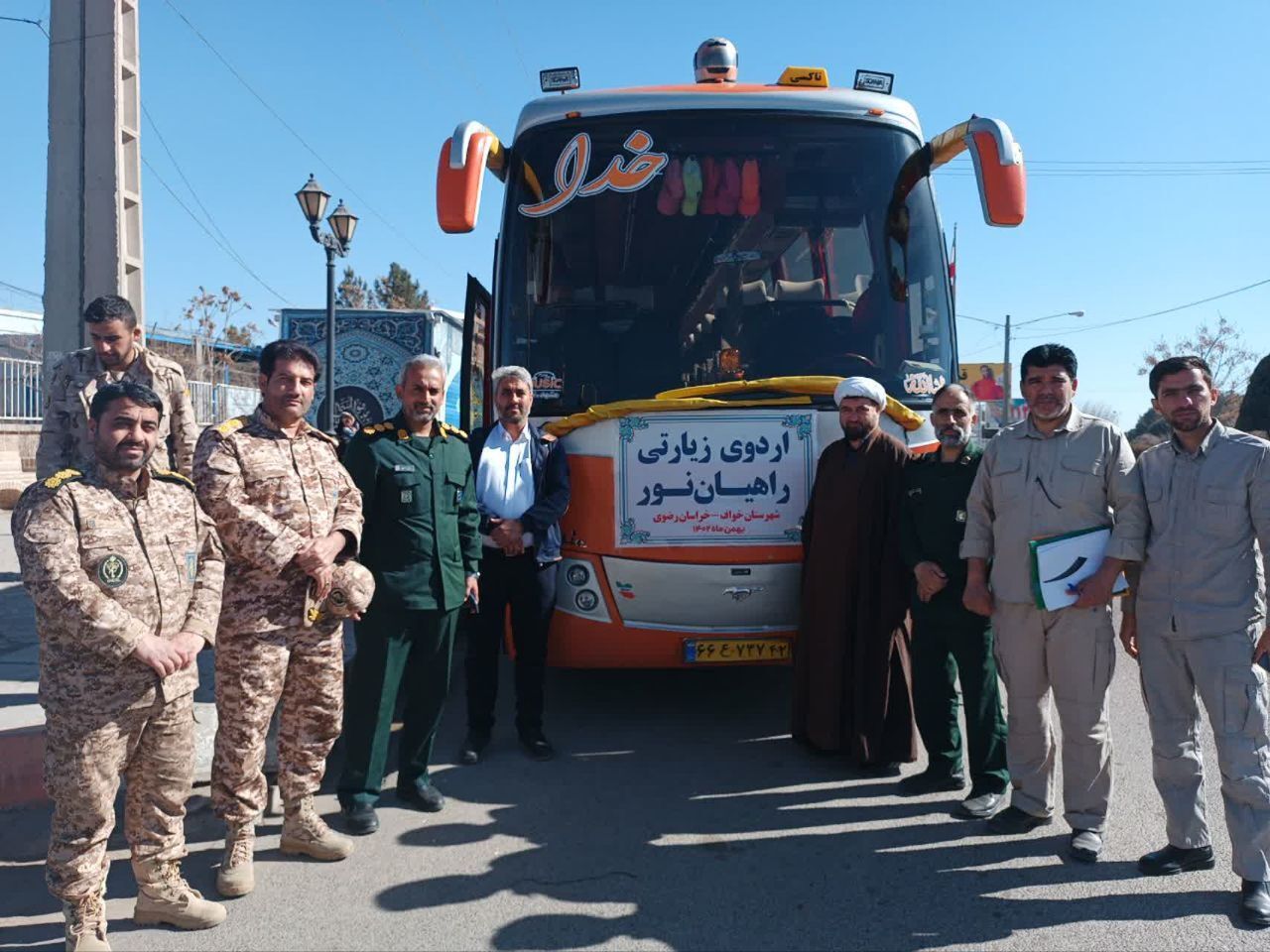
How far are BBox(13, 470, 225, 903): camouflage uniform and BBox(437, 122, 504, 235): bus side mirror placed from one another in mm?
2066

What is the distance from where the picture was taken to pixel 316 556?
3.46 meters

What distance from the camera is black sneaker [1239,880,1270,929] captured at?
307 cm

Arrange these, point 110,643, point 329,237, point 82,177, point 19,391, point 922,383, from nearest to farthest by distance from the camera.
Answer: point 110,643 → point 922,383 → point 82,177 → point 329,237 → point 19,391


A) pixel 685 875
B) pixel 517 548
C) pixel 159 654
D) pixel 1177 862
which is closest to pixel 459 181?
pixel 517 548

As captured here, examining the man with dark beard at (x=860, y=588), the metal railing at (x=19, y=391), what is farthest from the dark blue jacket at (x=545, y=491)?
the metal railing at (x=19, y=391)

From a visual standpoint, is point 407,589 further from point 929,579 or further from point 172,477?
point 929,579

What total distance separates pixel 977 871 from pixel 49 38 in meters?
6.67

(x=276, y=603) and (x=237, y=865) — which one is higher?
(x=276, y=603)

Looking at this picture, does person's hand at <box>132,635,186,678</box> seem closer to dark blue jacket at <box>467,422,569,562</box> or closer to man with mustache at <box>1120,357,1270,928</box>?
dark blue jacket at <box>467,422,569,562</box>

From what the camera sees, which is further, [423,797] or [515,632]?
[515,632]

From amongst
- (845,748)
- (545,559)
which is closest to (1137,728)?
(845,748)

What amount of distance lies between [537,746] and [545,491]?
126cm

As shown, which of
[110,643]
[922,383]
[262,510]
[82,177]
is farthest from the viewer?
[82,177]

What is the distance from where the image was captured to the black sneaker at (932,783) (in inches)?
167
